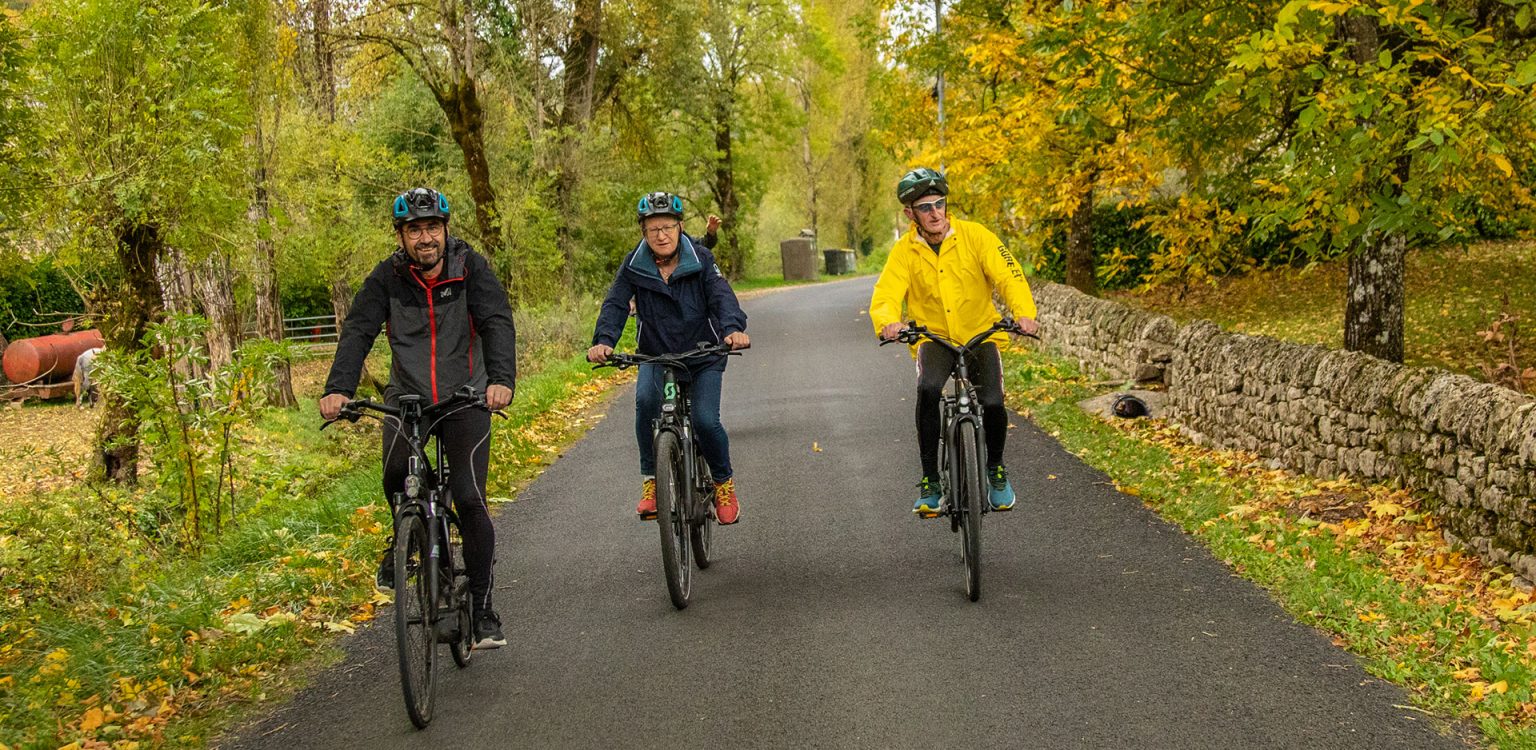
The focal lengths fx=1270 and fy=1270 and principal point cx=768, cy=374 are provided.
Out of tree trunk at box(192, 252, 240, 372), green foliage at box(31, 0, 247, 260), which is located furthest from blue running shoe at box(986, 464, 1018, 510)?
tree trunk at box(192, 252, 240, 372)

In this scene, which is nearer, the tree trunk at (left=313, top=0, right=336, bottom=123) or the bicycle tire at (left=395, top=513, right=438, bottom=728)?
the bicycle tire at (left=395, top=513, right=438, bottom=728)

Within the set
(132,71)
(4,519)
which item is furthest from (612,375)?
(4,519)

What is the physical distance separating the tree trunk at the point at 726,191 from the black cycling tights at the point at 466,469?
38148 millimetres

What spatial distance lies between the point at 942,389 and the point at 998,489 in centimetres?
63

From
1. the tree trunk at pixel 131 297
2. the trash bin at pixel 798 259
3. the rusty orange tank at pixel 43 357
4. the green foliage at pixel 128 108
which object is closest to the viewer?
the green foliage at pixel 128 108

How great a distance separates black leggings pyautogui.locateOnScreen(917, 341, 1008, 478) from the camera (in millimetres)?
6891

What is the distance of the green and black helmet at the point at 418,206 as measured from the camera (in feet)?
17.3

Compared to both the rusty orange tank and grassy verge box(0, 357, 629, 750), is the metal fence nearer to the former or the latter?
the rusty orange tank

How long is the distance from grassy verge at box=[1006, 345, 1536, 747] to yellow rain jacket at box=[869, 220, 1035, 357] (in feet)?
6.35

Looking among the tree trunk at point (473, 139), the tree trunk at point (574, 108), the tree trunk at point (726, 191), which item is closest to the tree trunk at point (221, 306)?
the tree trunk at point (473, 139)

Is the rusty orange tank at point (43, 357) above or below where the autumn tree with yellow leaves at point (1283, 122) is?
below

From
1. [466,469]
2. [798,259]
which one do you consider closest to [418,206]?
[466,469]

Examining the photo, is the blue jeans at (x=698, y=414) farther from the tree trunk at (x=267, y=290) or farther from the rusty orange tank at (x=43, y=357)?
the rusty orange tank at (x=43, y=357)

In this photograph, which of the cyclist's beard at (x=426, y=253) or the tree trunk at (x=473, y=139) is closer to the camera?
the cyclist's beard at (x=426, y=253)
